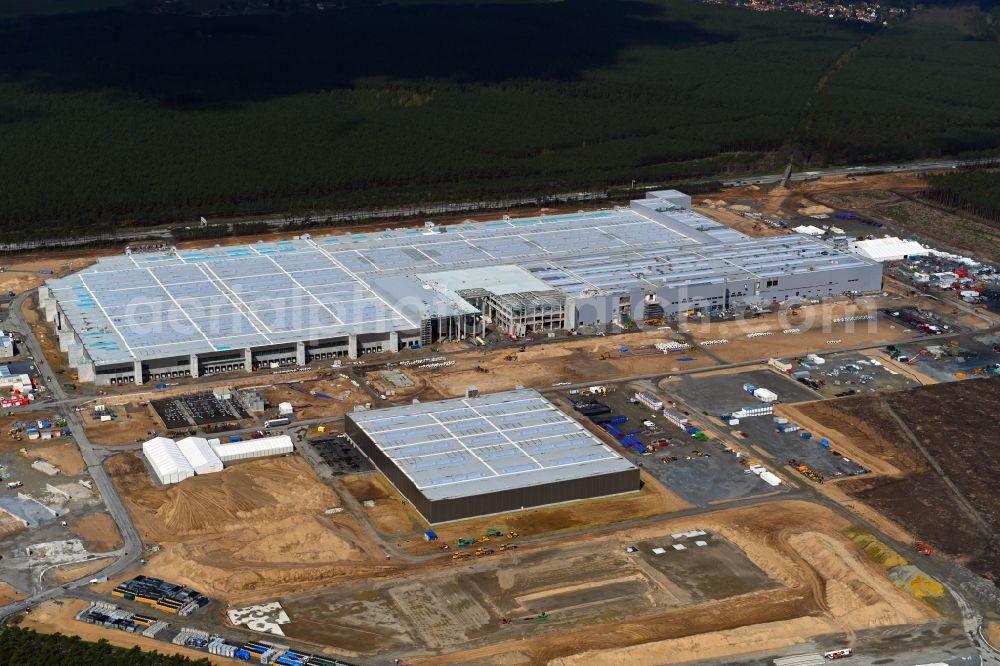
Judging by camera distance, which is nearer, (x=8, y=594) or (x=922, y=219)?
(x=8, y=594)

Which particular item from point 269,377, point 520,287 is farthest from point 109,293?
point 520,287

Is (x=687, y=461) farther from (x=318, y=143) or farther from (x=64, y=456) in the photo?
(x=318, y=143)

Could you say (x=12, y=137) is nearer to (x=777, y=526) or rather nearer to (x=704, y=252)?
(x=704, y=252)

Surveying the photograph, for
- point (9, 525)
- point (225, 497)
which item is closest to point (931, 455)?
point (225, 497)

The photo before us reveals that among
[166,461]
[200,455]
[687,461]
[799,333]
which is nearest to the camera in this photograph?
[166,461]

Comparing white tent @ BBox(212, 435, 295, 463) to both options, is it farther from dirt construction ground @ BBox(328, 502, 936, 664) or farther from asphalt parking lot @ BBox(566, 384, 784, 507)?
asphalt parking lot @ BBox(566, 384, 784, 507)

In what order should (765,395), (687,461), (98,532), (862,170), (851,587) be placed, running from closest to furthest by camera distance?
(851,587) → (98,532) → (687,461) → (765,395) → (862,170)

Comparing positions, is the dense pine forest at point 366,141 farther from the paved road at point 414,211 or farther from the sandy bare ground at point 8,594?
the sandy bare ground at point 8,594
